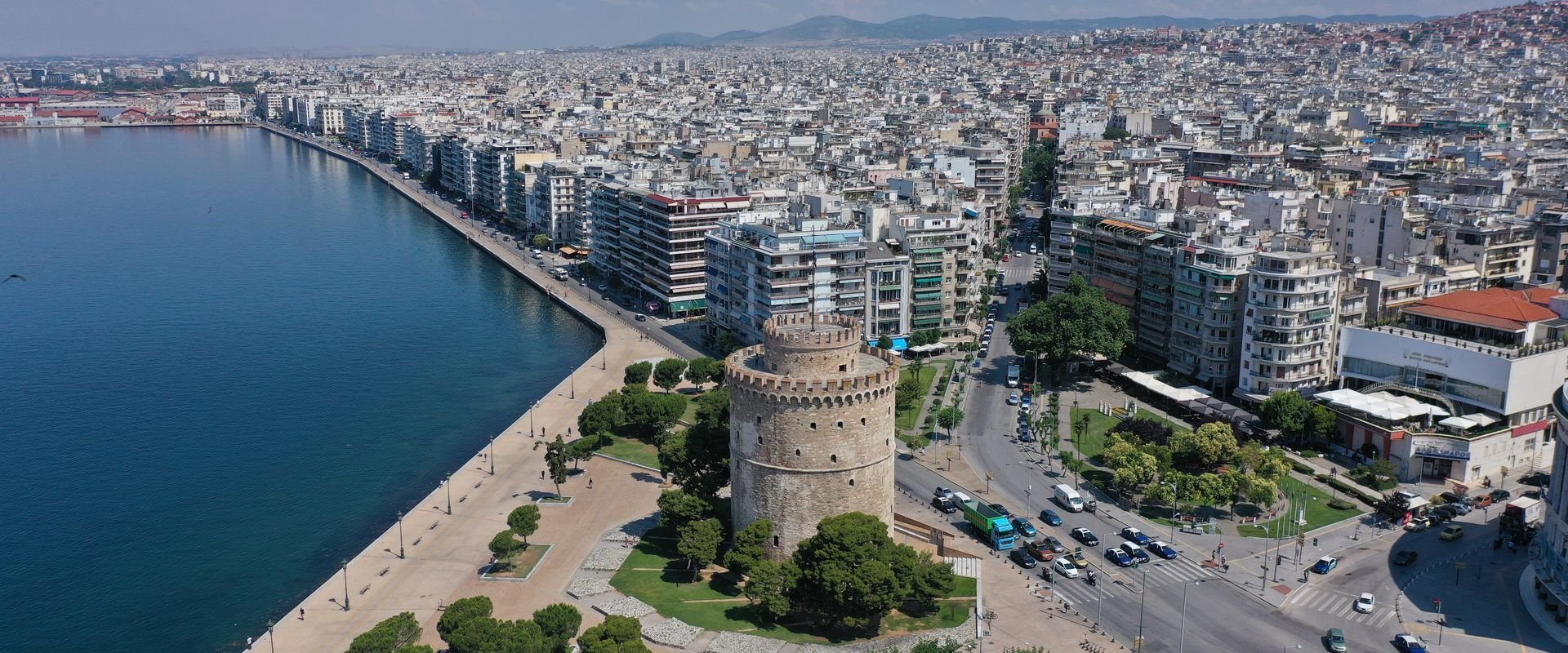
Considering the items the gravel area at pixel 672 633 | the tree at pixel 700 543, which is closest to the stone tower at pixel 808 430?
the tree at pixel 700 543

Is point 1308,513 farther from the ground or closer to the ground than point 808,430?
closer to the ground

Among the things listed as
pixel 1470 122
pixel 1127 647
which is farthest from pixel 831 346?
pixel 1470 122

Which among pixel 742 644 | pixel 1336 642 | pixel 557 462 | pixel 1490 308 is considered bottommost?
pixel 742 644

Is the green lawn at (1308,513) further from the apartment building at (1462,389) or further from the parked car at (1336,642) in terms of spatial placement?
the parked car at (1336,642)

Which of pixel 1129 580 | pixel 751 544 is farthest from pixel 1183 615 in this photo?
pixel 751 544

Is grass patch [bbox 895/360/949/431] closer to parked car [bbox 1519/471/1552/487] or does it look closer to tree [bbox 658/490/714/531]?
tree [bbox 658/490/714/531]

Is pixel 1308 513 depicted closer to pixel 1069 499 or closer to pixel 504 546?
pixel 1069 499

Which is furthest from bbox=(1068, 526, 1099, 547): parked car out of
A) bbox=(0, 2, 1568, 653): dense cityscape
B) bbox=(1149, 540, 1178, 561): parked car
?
bbox=(1149, 540, 1178, 561): parked car
